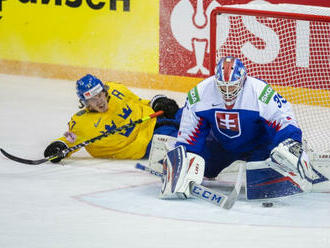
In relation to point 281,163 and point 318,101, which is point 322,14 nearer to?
point 318,101

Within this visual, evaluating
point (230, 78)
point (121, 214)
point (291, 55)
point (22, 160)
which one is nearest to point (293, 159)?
point (230, 78)

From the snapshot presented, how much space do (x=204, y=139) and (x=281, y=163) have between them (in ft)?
2.04

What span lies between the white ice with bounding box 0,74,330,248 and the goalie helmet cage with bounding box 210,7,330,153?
62.0 inches

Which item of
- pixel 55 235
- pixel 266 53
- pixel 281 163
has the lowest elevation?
pixel 55 235

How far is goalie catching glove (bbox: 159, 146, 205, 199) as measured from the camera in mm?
4863

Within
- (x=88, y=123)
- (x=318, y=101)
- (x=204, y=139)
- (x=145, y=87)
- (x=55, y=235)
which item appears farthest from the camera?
(x=145, y=87)

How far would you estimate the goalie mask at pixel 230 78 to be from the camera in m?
4.82

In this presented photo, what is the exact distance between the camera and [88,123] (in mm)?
6043

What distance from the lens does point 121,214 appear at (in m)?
4.67

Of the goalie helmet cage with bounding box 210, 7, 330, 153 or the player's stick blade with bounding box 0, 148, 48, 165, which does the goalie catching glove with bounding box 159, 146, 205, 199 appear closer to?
the player's stick blade with bounding box 0, 148, 48, 165

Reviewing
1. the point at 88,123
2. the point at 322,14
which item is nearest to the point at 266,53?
the point at 322,14

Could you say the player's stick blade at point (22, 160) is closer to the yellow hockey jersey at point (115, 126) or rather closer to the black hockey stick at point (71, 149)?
the black hockey stick at point (71, 149)

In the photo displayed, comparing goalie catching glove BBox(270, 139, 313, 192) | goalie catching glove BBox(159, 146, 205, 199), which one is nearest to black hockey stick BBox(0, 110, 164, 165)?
goalie catching glove BBox(159, 146, 205, 199)

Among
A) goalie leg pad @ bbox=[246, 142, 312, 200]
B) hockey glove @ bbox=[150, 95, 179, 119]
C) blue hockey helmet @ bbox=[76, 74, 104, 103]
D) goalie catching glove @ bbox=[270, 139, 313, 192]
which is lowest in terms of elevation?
goalie leg pad @ bbox=[246, 142, 312, 200]
